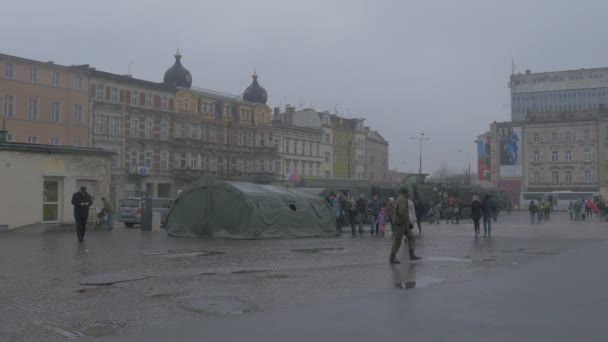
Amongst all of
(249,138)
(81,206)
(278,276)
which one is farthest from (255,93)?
(278,276)

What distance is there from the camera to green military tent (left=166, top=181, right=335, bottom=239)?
22.7 metres

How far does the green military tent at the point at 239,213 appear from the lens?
22672mm

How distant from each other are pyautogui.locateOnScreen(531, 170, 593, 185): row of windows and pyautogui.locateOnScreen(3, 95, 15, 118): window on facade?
74.2m

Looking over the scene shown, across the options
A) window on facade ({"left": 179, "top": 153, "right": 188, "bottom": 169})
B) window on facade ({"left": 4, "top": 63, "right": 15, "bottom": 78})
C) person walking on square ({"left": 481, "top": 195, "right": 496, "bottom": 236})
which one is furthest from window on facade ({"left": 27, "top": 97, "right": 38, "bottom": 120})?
person walking on square ({"left": 481, "top": 195, "right": 496, "bottom": 236})

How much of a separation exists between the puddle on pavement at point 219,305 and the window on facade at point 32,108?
55.3 meters

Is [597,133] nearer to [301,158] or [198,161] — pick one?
[301,158]

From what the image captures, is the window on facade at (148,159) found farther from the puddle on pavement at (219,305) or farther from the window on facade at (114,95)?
the puddle on pavement at (219,305)

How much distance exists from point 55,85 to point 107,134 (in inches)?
281

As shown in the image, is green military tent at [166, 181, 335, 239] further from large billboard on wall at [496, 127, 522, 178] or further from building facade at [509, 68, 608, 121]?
building facade at [509, 68, 608, 121]

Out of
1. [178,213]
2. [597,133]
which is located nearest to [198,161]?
[178,213]

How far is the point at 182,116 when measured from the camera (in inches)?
2842

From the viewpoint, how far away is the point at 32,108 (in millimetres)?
59062

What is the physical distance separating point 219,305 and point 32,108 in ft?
184

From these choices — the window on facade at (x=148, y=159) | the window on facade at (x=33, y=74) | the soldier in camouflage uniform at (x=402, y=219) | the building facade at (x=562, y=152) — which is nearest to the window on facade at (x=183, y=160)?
the window on facade at (x=148, y=159)
